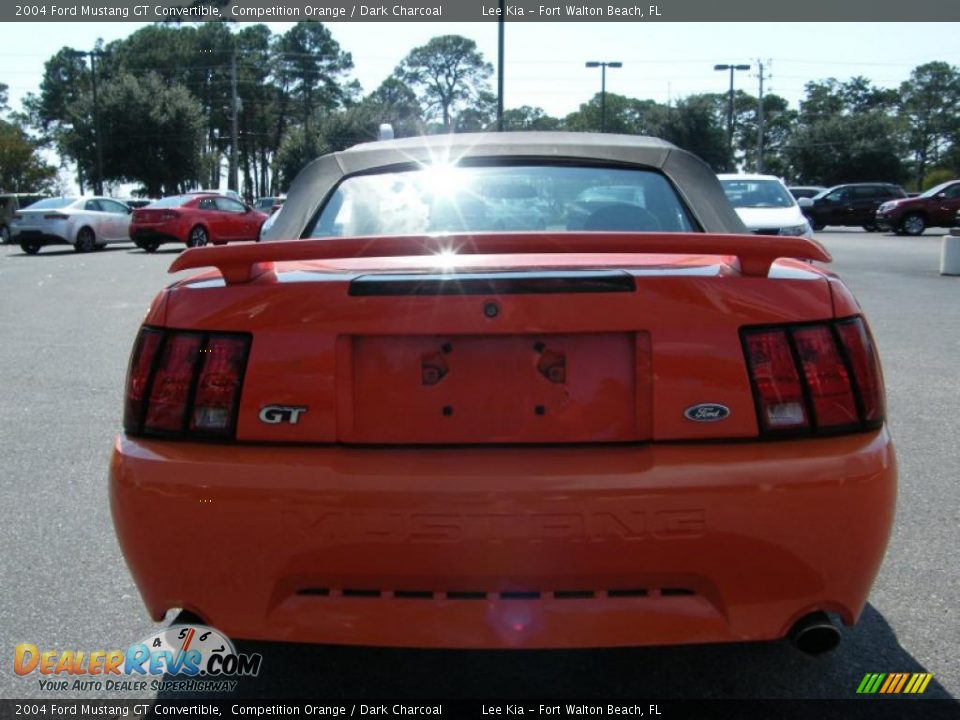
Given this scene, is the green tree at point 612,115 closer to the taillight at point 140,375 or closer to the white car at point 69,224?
the white car at point 69,224

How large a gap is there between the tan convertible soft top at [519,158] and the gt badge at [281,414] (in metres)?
1.15

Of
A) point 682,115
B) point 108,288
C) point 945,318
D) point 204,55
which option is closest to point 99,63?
point 204,55

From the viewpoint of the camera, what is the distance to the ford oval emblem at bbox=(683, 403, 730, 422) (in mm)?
2154

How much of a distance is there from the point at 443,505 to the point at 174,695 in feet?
3.62

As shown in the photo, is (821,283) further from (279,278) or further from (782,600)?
(279,278)

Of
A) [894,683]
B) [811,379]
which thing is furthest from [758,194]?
[811,379]

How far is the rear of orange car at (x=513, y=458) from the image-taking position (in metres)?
2.06

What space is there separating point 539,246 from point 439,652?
1.34 metres

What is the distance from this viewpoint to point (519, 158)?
3.32 m

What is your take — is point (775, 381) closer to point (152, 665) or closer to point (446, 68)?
point (152, 665)

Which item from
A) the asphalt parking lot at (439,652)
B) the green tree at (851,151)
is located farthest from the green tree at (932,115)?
the asphalt parking lot at (439,652)

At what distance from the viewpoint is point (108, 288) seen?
1391 centimetres

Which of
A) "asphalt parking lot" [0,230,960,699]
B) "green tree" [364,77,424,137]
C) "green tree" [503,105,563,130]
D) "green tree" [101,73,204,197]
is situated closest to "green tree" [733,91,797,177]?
"green tree" [503,105,563,130]

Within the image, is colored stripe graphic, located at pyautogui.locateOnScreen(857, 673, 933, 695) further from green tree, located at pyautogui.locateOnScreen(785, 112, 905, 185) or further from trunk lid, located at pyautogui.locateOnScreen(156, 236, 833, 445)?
green tree, located at pyautogui.locateOnScreen(785, 112, 905, 185)
